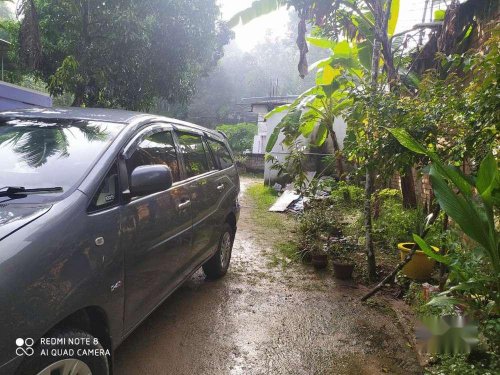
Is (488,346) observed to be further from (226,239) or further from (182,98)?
(182,98)

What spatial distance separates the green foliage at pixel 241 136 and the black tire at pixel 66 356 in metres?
22.2

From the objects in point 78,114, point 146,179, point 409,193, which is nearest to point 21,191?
point 146,179

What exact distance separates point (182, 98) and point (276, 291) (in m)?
7.41

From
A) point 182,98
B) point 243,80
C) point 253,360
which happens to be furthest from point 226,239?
point 243,80

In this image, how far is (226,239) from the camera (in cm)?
486

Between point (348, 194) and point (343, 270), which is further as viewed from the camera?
point (348, 194)

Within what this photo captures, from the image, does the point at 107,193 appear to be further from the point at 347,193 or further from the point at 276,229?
the point at 347,193

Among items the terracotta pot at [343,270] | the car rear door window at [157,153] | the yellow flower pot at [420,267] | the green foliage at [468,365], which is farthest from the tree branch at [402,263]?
the car rear door window at [157,153]

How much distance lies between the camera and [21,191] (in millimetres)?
2078

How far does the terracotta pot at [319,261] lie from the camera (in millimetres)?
5414

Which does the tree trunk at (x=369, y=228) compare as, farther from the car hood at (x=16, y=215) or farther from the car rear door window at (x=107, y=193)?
the car hood at (x=16, y=215)

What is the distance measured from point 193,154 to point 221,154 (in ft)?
3.45

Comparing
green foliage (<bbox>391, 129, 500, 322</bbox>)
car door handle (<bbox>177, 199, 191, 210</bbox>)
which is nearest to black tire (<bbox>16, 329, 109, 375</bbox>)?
car door handle (<bbox>177, 199, 191, 210</bbox>)

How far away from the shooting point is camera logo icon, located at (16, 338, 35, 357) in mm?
1574
